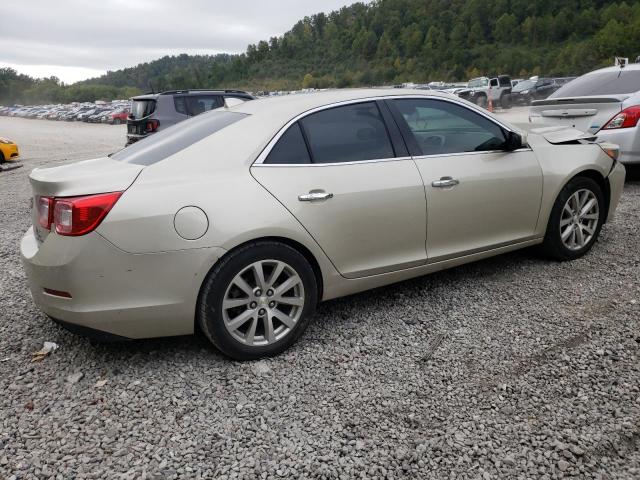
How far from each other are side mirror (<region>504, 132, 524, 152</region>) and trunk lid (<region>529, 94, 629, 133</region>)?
3.35 meters

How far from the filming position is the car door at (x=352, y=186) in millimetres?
3211

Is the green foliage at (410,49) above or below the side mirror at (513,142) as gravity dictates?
above

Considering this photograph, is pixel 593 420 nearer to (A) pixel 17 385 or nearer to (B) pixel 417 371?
(B) pixel 417 371

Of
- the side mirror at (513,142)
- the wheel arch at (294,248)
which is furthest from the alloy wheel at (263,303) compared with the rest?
the side mirror at (513,142)

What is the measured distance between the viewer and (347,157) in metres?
3.44

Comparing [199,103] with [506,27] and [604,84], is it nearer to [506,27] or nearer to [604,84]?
[604,84]

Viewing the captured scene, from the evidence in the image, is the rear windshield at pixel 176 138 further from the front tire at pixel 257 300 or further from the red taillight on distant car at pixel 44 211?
the front tire at pixel 257 300

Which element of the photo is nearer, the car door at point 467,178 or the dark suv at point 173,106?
the car door at point 467,178

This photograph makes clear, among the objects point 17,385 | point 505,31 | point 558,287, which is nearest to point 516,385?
point 558,287

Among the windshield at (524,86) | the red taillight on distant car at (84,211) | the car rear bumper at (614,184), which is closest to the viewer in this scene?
the red taillight on distant car at (84,211)

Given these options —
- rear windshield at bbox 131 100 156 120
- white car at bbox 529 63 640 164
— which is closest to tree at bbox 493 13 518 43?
rear windshield at bbox 131 100 156 120

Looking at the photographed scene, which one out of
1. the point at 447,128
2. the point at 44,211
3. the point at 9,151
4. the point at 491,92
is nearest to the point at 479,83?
the point at 491,92

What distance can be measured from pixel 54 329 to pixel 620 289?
3.98 metres

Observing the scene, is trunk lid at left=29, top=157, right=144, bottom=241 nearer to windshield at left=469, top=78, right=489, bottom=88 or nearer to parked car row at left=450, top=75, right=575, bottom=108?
parked car row at left=450, top=75, right=575, bottom=108
